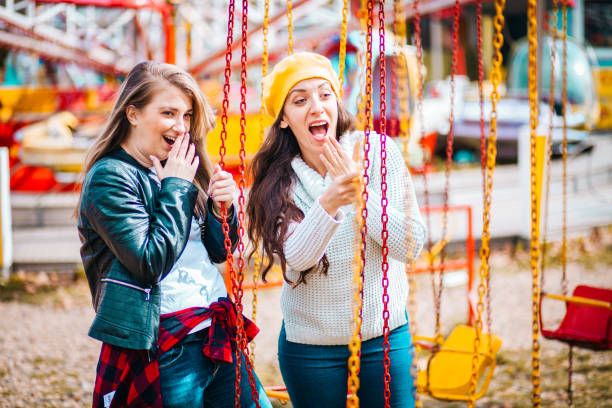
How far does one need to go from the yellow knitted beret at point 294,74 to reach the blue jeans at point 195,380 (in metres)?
0.82

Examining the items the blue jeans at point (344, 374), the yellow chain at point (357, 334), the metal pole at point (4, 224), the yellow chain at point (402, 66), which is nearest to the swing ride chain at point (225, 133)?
the blue jeans at point (344, 374)

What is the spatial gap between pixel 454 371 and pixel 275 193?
1435mm

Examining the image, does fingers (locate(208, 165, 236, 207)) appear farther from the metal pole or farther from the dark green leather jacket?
the metal pole

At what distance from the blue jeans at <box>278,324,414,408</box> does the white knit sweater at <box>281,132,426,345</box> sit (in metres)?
0.04

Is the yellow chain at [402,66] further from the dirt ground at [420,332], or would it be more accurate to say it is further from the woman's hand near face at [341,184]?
the dirt ground at [420,332]

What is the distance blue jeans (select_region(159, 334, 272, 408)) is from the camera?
166 centimetres

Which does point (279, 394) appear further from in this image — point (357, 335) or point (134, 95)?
point (134, 95)

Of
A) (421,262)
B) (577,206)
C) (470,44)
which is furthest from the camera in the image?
(470,44)

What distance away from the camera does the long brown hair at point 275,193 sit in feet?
5.98

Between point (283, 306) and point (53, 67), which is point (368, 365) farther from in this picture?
point (53, 67)

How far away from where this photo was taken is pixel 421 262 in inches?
263

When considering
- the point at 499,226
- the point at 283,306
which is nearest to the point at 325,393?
the point at 283,306

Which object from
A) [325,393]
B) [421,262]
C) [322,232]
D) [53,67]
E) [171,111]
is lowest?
[421,262]

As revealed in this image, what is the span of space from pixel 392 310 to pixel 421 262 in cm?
494
